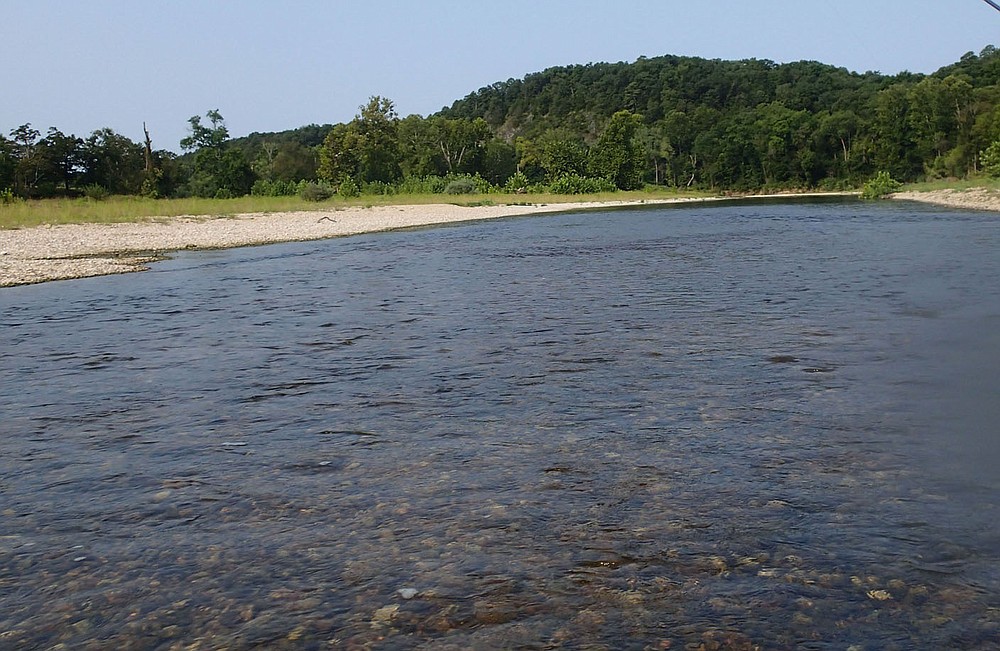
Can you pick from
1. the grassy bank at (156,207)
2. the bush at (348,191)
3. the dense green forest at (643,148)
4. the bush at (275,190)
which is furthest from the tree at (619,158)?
the bush at (275,190)

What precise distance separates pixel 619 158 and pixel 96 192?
3083 inches

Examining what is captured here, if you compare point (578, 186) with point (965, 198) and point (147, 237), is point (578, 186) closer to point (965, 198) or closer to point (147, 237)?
point (965, 198)

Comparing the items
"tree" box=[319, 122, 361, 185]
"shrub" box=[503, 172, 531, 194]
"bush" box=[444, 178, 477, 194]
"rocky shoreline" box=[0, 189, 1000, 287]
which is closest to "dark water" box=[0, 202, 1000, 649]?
"rocky shoreline" box=[0, 189, 1000, 287]

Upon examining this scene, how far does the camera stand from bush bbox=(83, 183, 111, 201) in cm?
5600

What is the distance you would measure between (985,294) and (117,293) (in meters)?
18.8

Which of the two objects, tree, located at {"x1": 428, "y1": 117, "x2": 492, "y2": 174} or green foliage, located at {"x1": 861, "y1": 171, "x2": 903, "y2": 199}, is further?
tree, located at {"x1": 428, "y1": 117, "x2": 492, "y2": 174}

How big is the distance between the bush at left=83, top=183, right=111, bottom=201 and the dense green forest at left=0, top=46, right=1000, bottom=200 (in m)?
0.66

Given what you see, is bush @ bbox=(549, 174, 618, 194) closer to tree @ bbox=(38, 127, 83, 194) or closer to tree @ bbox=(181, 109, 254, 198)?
tree @ bbox=(181, 109, 254, 198)

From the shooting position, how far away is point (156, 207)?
1889 inches

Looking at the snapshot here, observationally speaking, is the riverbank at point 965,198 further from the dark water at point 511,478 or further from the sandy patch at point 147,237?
the dark water at point 511,478

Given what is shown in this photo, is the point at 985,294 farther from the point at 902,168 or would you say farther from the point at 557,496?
the point at 902,168

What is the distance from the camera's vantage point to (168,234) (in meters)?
38.5

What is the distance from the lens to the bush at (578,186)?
4046 inches

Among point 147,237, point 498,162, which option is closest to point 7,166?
point 147,237
